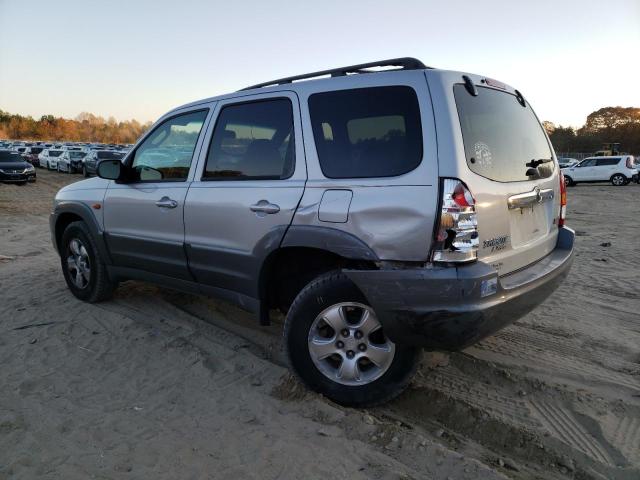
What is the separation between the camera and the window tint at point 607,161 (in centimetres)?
2483

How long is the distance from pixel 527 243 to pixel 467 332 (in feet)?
2.93

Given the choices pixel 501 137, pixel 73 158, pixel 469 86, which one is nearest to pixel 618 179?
pixel 501 137

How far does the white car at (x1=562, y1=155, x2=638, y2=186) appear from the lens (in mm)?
24484

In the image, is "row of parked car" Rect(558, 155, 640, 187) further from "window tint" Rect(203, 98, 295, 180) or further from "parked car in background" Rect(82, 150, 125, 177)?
Answer: "window tint" Rect(203, 98, 295, 180)

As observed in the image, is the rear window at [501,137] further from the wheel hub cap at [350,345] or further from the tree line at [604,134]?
the tree line at [604,134]

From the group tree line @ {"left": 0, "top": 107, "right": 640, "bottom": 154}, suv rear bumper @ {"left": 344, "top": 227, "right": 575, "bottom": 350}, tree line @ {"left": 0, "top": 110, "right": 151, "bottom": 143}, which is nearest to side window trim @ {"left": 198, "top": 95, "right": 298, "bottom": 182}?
suv rear bumper @ {"left": 344, "top": 227, "right": 575, "bottom": 350}

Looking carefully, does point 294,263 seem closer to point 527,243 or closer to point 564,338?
point 527,243

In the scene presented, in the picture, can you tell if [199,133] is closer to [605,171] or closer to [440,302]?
[440,302]

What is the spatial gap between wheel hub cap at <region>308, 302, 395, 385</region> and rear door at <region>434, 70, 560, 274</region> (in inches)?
30.1

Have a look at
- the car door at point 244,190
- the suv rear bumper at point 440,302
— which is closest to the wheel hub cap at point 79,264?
the car door at point 244,190

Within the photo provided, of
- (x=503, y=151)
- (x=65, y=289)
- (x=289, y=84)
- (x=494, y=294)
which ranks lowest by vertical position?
(x=65, y=289)

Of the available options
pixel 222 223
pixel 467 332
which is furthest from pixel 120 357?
pixel 467 332

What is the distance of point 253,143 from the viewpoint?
136 inches

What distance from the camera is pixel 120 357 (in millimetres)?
3740
